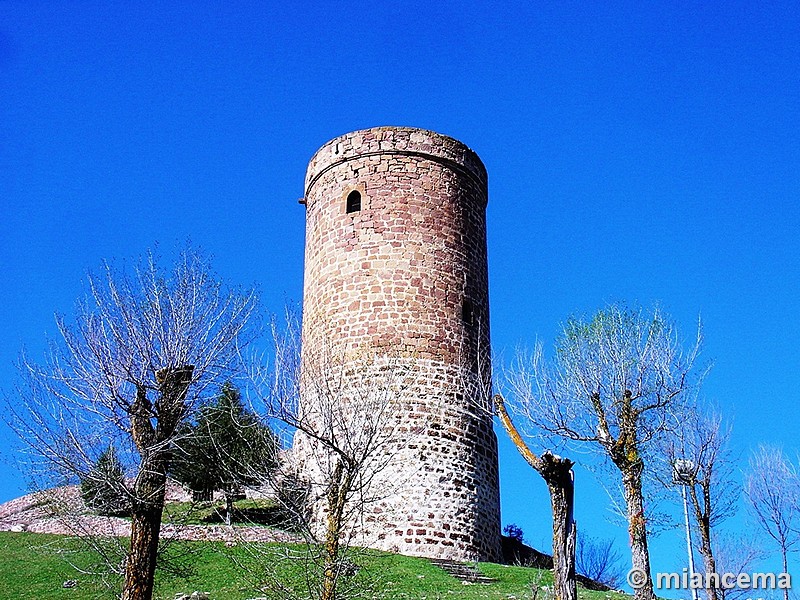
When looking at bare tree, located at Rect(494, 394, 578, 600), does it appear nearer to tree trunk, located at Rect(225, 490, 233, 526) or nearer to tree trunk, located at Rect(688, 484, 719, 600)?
tree trunk, located at Rect(688, 484, 719, 600)

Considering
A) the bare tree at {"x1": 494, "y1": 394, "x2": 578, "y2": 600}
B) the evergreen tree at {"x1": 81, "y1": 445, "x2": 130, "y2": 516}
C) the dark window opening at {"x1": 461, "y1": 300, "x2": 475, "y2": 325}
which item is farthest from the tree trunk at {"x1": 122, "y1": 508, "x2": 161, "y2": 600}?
the dark window opening at {"x1": 461, "y1": 300, "x2": 475, "y2": 325}

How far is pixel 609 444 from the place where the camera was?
1666cm

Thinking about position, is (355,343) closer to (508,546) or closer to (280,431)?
(280,431)

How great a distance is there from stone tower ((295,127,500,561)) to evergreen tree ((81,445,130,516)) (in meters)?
5.75

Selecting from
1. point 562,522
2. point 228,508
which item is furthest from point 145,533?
point 228,508

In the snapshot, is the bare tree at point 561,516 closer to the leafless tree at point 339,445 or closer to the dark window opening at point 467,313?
the leafless tree at point 339,445

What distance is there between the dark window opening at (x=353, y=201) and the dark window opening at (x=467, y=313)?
347 cm

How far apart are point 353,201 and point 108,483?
1101 cm

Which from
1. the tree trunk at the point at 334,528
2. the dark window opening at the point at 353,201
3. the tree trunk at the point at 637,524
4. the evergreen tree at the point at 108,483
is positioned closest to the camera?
the tree trunk at the point at 334,528

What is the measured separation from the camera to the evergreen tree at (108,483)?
42.5 ft

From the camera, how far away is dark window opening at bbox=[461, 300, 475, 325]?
21.3 metres

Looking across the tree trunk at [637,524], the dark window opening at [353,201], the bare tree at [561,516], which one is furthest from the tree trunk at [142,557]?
the dark window opening at [353,201]

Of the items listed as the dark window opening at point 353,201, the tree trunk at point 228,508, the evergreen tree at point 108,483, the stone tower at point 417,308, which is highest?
the dark window opening at point 353,201

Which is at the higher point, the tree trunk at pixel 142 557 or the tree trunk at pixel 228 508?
Result: the tree trunk at pixel 228 508
